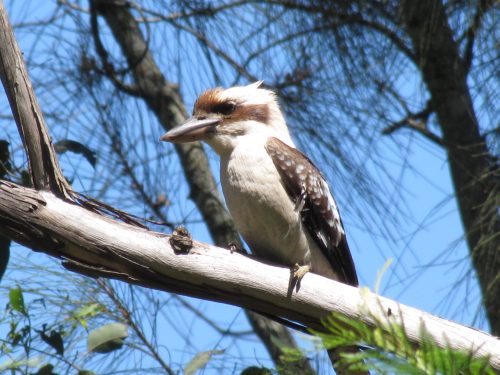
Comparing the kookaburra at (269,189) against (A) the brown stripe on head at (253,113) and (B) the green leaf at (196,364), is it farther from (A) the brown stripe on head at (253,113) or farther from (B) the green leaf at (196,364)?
(B) the green leaf at (196,364)

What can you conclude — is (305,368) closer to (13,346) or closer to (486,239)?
(486,239)

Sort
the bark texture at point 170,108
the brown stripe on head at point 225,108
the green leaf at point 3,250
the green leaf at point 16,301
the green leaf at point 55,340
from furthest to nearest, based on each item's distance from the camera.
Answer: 1. the bark texture at point 170,108
2. the brown stripe on head at point 225,108
3. the green leaf at point 55,340
4. the green leaf at point 16,301
5. the green leaf at point 3,250

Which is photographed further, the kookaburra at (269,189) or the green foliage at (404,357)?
the kookaburra at (269,189)

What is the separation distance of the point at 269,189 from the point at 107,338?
0.75m

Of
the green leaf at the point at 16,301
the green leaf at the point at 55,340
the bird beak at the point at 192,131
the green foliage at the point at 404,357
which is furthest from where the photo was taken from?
the bird beak at the point at 192,131

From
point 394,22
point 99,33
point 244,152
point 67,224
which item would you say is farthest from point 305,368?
point 99,33

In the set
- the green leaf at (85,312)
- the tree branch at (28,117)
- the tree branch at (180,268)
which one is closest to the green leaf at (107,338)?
the green leaf at (85,312)

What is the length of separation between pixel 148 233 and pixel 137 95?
2.13 metres

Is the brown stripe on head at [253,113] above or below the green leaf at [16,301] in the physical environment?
above

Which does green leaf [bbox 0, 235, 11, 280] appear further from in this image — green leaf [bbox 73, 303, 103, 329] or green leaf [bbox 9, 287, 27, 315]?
green leaf [bbox 73, 303, 103, 329]

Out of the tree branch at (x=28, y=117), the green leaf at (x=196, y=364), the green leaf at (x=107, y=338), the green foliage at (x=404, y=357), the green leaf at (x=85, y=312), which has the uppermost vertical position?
the tree branch at (x=28, y=117)

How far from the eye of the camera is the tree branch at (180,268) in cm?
205

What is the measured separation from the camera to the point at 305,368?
2975 millimetres

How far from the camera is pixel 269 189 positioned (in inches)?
111
